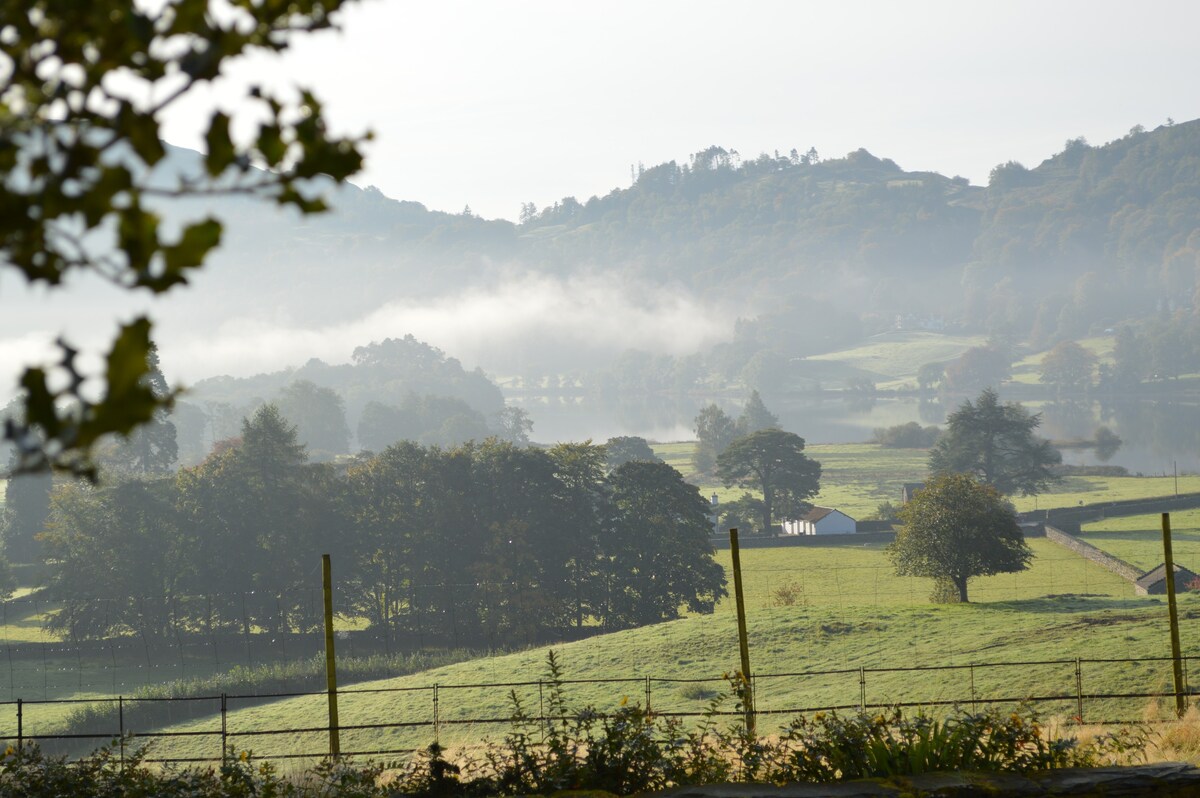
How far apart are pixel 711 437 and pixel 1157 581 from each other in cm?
6491

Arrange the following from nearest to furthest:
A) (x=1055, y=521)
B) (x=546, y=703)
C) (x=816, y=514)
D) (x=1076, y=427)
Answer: (x=546, y=703)
(x=1055, y=521)
(x=816, y=514)
(x=1076, y=427)

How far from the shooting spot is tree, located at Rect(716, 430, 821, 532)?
225ft

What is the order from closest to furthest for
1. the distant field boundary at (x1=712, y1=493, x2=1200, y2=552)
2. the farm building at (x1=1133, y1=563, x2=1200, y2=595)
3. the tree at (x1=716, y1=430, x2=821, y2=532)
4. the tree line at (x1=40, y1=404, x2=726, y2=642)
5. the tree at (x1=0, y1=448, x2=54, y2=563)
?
the farm building at (x1=1133, y1=563, x2=1200, y2=595) < the tree line at (x1=40, y1=404, x2=726, y2=642) < the distant field boundary at (x1=712, y1=493, x2=1200, y2=552) < the tree at (x1=0, y1=448, x2=54, y2=563) < the tree at (x1=716, y1=430, x2=821, y2=532)

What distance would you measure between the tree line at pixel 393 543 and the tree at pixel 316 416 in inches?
3026

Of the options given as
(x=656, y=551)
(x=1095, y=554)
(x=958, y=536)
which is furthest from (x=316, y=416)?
(x=958, y=536)

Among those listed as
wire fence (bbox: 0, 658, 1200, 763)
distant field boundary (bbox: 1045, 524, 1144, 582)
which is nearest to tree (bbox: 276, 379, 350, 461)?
distant field boundary (bbox: 1045, 524, 1144, 582)

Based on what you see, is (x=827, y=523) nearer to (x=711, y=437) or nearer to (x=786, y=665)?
(x=786, y=665)

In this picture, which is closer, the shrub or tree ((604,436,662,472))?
tree ((604,436,662,472))

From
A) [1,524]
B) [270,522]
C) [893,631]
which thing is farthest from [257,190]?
[1,524]

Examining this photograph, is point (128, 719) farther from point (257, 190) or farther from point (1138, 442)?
point (1138, 442)

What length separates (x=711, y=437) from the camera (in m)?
107

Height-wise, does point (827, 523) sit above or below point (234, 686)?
above

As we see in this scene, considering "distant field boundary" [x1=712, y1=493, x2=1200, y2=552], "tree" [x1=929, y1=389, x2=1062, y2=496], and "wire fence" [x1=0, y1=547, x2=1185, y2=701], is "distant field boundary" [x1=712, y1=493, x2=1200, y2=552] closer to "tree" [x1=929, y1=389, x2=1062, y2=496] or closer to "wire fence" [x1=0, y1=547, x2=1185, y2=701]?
"tree" [x1=929, y1=389, x2=1062, y2=496]

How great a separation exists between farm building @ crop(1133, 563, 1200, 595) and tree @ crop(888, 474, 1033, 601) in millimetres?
6310
